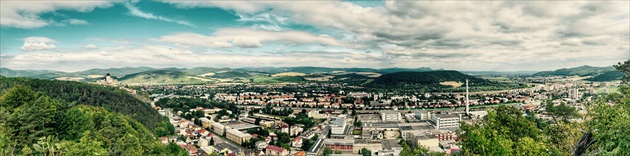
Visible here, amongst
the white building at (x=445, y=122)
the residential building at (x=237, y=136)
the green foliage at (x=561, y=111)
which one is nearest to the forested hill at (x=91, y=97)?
the residential building at (x=237, y=136)

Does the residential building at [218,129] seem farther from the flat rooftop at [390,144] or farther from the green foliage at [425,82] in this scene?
the green foliage at [425,82]

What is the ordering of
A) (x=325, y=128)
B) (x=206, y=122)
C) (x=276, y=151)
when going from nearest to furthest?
(x=276, y=151) → (x=325, y=128) → (x=206, y=122)

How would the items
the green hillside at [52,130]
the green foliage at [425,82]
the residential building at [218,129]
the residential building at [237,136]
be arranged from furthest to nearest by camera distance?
the green foliage at [425,82]
the residential building at [218,129]
the residential building at [237,136]
the green hillside at [52,130]

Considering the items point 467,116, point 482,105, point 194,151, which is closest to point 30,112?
point 194,151

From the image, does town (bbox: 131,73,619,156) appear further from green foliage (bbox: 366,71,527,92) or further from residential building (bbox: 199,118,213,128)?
Answer: green foliage (bbox: 366,71,527,92)

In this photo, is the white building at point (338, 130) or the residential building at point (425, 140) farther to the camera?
the white building at point (338, 130)

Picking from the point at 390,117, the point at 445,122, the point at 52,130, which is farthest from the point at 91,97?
the point at 445,122

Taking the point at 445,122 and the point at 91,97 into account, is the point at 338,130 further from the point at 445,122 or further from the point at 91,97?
the point at 91,97

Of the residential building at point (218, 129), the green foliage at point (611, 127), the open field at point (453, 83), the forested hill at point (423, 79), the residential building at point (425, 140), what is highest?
the green foliage at point (611, 127)

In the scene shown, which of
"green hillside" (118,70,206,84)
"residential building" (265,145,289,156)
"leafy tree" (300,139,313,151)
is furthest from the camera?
"green hillside" (118,70,206,84)

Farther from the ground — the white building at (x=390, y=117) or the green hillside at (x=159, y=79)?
the green hillside at (x=159, y=79)

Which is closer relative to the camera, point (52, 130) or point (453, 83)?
point (52, 130)

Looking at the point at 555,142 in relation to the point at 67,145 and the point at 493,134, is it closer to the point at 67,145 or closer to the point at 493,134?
the point at 493,134

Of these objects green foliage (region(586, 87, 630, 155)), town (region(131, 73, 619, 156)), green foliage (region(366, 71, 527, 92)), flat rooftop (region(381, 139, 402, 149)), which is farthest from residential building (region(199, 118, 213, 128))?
green foliage (region(366, 71, 527, 92))
